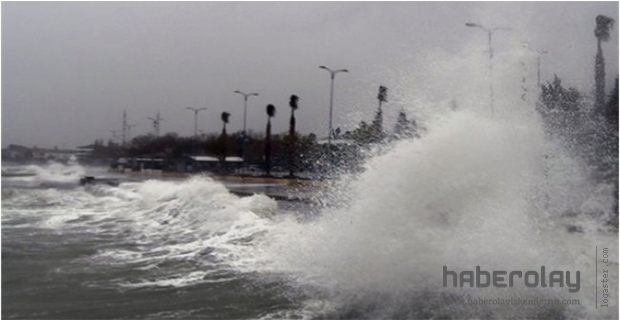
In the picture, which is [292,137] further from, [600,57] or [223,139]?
[600,57]

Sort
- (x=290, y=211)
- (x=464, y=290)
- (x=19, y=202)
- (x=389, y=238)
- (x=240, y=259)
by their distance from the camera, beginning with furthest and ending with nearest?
1. (x=19, y=202)
2. (x=290, y=211)
3. (x=240, y=259)
4. (x=389, y=238)
5. (x=464, y=290)

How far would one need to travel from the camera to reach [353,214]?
31.0 ft

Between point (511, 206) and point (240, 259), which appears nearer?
point (511, 206)

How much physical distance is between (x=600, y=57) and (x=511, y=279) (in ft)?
29.4

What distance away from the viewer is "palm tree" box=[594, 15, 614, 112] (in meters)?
13.9

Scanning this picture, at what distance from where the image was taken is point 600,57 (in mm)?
14305

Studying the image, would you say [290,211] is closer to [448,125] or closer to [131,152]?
[448,125]

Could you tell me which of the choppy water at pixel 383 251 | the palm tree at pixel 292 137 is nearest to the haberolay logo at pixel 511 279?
the choppy water at pixel 383 251

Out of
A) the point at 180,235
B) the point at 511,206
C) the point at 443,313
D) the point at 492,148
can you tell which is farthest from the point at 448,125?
the point at 180,235

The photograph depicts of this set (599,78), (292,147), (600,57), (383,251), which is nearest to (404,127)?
(383,251)

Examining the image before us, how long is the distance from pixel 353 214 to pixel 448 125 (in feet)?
6.75

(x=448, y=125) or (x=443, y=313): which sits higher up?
(x=448, y=125)

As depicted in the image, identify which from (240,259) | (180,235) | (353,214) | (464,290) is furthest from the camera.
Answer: (180,235)

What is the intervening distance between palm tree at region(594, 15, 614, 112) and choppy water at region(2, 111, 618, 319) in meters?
1.99
